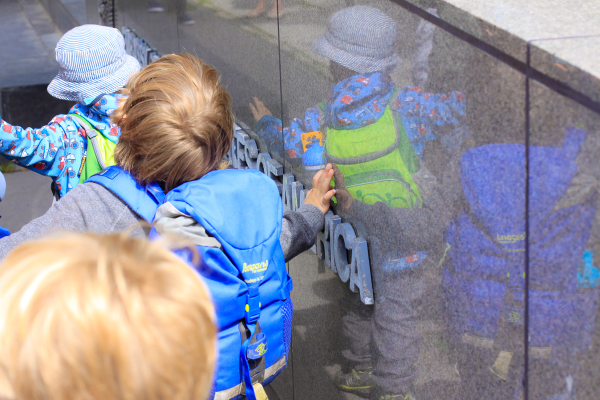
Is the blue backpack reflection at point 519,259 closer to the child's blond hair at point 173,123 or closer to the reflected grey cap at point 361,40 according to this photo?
the reflected grey cap at point 361,40

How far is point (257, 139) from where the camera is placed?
344 cm

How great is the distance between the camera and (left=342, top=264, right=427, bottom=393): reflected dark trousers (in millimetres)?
2066

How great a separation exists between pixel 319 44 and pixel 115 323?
1767 millimetres

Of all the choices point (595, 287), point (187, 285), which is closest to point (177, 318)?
point (187, 285)

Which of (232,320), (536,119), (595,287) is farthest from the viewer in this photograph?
(232,320)

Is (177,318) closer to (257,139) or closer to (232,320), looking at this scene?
(232,320)

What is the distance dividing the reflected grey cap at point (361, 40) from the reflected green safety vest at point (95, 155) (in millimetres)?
1075

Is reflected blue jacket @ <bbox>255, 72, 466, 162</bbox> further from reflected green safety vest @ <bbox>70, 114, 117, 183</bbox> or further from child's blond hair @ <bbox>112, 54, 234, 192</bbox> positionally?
reflected green safety vest @ <bbox>70, 114, 117, 183</bbox>

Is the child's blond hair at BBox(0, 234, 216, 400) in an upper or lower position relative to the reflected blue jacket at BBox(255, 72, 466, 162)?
upper

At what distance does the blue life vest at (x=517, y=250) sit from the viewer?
53.7 inches

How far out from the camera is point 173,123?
201cm

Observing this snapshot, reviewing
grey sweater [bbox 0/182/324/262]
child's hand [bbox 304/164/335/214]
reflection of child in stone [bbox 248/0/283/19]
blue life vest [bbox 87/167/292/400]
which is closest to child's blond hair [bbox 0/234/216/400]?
blue life vest [bbox 87/167/292/400]

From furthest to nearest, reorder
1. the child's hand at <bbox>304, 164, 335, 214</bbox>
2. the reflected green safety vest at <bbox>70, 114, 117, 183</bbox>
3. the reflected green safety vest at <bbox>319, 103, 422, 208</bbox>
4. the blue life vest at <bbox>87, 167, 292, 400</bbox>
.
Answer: the reflected green safety vest at <bbox>70, 114, 117, 183</bbox>, the child's hand at <bbox>304, 164, 335, 214</bbox>, the reflected green safety vest at <bbox>319, 103, 422, 208</bbox>, the blue life vest at <bbox>87, 167, 292, 400</bbox>

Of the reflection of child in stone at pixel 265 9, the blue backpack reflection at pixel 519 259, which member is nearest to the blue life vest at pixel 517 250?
the blue backpack reflection at pixel 519 259
